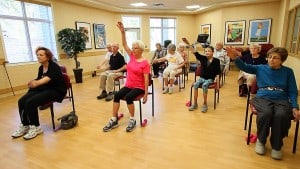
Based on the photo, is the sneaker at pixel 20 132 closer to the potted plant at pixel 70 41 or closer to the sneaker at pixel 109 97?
the sneaker at pixel 109 97

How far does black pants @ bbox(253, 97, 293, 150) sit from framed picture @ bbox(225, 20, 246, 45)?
20.1 ft

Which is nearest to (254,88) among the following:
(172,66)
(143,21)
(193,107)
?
(193,107)

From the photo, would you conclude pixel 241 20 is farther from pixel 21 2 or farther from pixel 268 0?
pixel 21 2

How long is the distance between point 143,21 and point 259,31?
15.3 ft

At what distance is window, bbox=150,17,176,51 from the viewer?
30.1 feet

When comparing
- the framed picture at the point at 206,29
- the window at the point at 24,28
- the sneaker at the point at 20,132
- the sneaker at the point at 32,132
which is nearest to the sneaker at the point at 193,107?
the sneaker at the point at 32,132

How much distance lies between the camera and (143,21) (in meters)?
8.75

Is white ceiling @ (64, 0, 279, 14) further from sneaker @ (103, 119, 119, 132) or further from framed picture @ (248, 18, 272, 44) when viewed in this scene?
sneaker @ (103, 119, 119, 132)

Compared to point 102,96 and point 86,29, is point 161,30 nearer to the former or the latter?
point 86,29

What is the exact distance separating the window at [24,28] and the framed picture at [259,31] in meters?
6.79

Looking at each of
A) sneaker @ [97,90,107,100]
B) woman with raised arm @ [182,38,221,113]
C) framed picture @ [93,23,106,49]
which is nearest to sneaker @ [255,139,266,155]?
woman with raised arm @ [182,38,221,113]

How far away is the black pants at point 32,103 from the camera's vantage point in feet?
8.11

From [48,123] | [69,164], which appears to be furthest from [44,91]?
[69,164]

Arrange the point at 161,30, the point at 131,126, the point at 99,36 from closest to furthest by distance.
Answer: the point at 131,126 < the point at 99,36 < the point at 161,30
